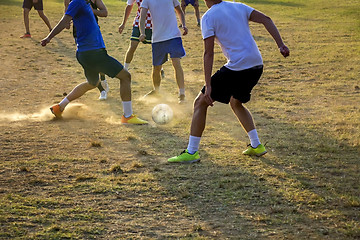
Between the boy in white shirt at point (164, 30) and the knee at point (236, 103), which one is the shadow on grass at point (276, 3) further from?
the knee at point (236, 103)

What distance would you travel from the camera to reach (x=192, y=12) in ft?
89.4

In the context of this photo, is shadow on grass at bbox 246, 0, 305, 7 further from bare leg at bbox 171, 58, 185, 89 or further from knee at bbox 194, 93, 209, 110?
knee at bbox 194, 93, 209, 110

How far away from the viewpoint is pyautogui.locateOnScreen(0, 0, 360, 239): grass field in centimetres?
471

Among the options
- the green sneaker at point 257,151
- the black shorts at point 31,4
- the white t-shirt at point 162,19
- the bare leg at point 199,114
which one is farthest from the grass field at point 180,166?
the black shorts at point 31,4

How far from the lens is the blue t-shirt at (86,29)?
768 centimetres

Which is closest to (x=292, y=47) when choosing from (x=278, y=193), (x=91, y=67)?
(x=91, y=67)

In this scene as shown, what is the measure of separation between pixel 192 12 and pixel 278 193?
22676 mm

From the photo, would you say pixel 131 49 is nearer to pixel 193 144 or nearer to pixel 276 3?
pixel 193 144

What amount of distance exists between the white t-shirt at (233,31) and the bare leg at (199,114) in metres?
0.47

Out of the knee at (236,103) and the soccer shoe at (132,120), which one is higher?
the knee at (236,103)

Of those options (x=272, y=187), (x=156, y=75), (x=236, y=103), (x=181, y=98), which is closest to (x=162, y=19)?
(x=156, y=75)

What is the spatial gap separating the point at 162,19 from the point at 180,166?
3.65 metres

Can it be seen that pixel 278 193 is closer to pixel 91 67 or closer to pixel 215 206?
pixel 215 206

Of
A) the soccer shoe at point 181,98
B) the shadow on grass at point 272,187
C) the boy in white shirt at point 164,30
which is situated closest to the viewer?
the shadow on grass at point 272,187
